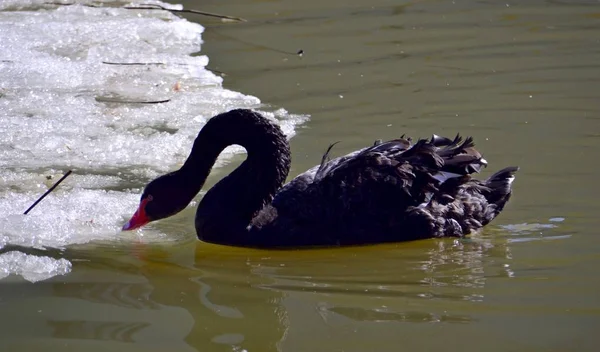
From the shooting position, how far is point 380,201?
16.0ft

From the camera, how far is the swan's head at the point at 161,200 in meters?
4.64

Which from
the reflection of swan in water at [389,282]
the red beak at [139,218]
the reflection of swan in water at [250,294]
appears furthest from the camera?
the red beak at [139,218]

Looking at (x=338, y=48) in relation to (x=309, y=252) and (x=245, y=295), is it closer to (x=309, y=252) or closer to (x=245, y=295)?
(x=309, y=252)

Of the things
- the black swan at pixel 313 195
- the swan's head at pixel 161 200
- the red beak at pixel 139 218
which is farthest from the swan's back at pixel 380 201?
the red beak at pixel 139 218

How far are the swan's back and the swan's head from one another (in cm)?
38

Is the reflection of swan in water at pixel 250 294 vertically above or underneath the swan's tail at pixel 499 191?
underneath

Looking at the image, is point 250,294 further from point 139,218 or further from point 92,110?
point 92,110

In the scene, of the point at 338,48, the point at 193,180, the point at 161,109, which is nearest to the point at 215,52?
the point at 338,48

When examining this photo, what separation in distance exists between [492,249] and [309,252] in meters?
0.86

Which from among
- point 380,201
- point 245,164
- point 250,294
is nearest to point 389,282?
point 250,294

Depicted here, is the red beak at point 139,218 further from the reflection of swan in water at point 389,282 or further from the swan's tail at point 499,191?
the swan's tail at point 499,191

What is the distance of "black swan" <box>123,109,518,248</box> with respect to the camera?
4703mm

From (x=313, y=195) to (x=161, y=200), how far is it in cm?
Answer: 76

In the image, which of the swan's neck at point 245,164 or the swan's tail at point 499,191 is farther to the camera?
the swan's tail at point 499,191
